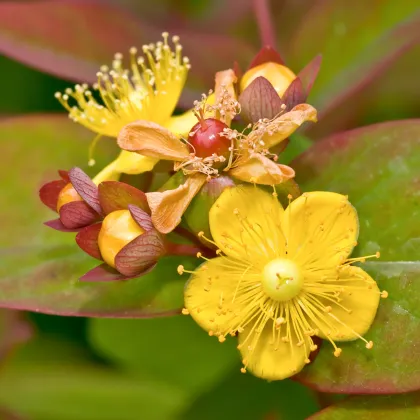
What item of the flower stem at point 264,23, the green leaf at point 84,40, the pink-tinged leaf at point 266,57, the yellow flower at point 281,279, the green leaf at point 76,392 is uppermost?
the green leaf at point 84,40

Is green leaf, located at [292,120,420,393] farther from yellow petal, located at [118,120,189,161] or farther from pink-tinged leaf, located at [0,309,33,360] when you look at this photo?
pink-tinged leaf, located at [0,309,33,360]

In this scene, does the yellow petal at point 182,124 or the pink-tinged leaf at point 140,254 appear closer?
the pink-tinged leaf at point 140,254

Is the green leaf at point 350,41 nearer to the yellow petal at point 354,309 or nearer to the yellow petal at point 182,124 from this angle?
the yellow petal at point 182,124

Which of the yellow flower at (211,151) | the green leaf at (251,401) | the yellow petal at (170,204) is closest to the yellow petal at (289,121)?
the yellow flower at (211,151)

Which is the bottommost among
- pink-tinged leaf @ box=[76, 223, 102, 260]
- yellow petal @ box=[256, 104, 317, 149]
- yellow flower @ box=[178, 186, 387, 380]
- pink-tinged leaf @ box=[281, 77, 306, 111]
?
yellow flower @ box=[178, 186, 387, 380]

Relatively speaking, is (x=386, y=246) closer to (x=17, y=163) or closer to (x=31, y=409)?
(x=17, y=163)

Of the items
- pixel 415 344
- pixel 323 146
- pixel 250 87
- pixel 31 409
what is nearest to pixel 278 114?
pixel 250 87

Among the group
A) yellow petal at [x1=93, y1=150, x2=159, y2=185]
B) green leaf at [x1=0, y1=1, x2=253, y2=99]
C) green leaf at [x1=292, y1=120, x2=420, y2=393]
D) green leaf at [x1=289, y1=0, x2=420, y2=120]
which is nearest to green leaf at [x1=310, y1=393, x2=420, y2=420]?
green leaf at [x1=292, y1=120, x2=420, y2=393]
